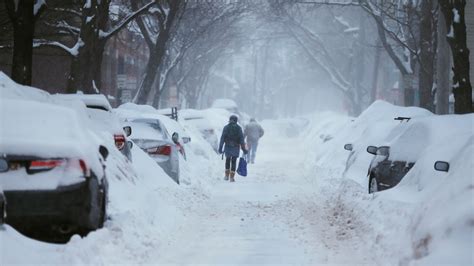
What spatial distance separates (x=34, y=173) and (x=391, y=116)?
15.1 metres

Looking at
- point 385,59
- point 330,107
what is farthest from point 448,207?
point 330,107

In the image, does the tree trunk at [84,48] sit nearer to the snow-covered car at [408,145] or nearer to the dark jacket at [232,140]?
the dark jacket at [232,140]

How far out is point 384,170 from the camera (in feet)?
39.7

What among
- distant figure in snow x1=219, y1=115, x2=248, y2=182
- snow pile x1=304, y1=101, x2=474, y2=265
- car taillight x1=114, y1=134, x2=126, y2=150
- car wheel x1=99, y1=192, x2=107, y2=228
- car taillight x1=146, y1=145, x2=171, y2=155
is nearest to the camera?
snow pile x1=304, y1=101, x2=474, y2=265

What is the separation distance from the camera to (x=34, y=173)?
7.30 metres

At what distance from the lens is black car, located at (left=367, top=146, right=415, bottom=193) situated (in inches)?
458

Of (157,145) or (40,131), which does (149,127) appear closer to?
(157,145)

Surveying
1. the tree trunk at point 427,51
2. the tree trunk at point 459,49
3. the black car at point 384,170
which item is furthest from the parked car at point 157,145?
the tree trunk at point 427,51

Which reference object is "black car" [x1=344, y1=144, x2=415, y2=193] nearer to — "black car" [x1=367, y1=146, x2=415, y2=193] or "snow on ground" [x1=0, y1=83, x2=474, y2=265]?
"black car" [x1=367, y1=146, x2=415, y2=193]

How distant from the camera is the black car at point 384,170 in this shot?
38.2 ft

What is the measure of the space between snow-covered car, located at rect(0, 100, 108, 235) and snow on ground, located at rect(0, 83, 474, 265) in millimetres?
→ 299

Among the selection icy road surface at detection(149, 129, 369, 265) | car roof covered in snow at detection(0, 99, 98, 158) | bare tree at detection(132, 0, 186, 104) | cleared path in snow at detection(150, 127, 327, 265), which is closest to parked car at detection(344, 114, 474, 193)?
icy road surface at detection(149, 129, 369, 265)

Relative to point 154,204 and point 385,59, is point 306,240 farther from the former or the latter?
point 385,59

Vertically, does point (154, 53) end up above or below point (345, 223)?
above
